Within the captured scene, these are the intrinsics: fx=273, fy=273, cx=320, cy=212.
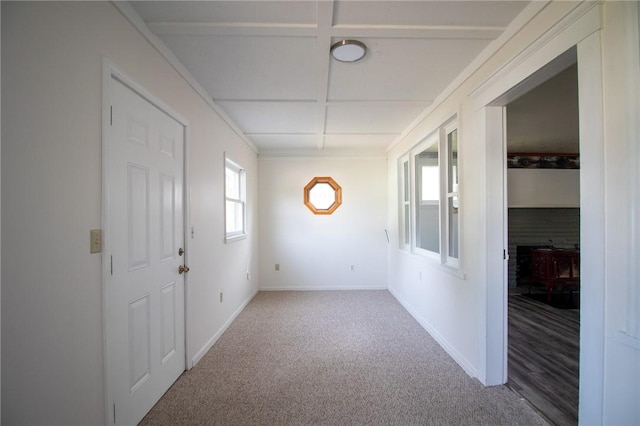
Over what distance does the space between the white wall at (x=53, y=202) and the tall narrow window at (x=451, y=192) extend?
2554 mm

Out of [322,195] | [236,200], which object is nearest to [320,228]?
[322,195]

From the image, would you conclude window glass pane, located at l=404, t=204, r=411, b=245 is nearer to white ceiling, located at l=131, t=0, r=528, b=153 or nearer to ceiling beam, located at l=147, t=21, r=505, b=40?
white ceiling, located at l=131, t=0, r=528, b=153

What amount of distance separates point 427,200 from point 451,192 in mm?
808

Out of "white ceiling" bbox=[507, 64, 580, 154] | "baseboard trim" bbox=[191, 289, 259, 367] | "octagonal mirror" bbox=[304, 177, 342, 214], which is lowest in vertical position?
"baseboard trim" bbox=[191, 289, 259, 367]

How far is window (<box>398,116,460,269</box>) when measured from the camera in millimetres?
2607

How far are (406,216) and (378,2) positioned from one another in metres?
2.96

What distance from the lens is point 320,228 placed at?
474 centimetres

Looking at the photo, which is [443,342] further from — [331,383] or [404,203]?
[404,203]

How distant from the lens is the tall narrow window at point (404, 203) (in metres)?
3.90

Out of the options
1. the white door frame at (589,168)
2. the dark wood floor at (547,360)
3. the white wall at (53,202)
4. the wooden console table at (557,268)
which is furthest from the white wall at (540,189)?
the white wall at (53,202)

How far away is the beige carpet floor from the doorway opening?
0.42 meters

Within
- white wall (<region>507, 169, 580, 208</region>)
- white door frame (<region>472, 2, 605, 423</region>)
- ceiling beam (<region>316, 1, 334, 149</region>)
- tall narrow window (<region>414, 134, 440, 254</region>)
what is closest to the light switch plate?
ceiling beam (<region>316, 1, 334, 149</region>)

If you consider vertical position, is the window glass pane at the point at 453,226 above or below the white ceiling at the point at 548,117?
below

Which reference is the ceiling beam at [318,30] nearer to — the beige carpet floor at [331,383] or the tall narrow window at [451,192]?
the tall narrow window at [451,192]
